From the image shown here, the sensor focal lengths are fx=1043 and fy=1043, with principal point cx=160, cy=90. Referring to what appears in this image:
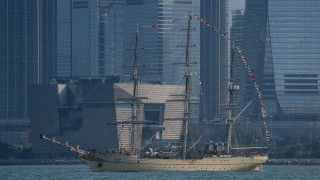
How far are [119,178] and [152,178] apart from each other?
21.5ft

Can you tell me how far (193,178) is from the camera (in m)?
198

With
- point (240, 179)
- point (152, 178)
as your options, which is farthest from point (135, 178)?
point (240, 179)

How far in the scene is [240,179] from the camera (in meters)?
198

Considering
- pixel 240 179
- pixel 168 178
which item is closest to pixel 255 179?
pixel 240 179

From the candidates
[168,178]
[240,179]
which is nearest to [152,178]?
[168,178]

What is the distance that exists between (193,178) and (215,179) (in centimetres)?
449

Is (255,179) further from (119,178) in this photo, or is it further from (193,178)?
(119,178)

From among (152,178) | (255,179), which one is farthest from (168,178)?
(255,179)

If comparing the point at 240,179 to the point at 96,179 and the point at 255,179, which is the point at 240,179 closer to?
the point at 255,179

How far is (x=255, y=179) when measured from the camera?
200 meters

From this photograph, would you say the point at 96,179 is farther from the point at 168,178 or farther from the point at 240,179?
the point at 240,179

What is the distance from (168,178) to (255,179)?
16.9 meters

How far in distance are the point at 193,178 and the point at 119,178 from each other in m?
14.2

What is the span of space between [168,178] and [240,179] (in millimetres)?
13749
